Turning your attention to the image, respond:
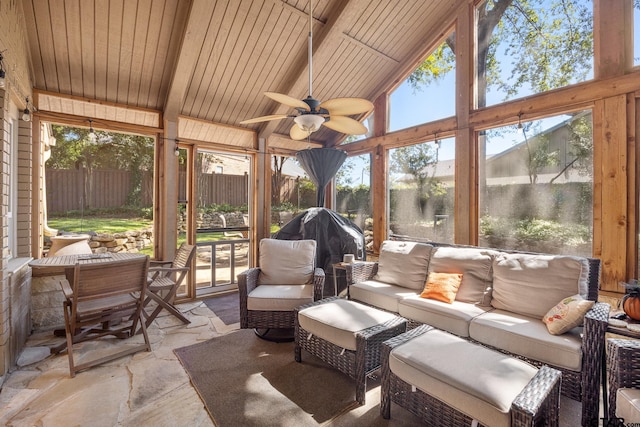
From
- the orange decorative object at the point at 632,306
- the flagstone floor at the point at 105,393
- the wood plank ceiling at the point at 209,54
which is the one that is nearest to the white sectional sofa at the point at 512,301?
the orange decorative object at the point at 632,306

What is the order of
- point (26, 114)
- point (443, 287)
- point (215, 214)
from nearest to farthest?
point (443, 287) < point (26, 114) < point (215, 214)

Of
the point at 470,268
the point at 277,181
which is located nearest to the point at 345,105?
the point at 470,268

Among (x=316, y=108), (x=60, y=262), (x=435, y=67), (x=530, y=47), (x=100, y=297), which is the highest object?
(x=435, y=67)

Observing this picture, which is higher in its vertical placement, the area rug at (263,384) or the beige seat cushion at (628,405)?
the beige seat cushion at (628,405)

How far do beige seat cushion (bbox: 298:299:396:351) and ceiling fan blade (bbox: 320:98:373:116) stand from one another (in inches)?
67.8

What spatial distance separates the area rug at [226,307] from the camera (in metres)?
3.71

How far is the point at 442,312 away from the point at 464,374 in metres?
1.00

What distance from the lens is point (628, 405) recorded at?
144 cm

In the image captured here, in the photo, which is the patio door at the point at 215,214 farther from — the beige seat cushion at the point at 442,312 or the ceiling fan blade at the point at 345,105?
the beige seat cushion at the point at 442,312

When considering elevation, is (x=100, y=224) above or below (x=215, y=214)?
below

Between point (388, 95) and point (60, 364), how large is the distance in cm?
517

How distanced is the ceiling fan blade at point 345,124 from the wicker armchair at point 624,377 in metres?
2.36

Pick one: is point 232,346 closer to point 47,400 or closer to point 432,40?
point 47,400

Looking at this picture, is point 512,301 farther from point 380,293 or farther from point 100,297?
point 100,297
